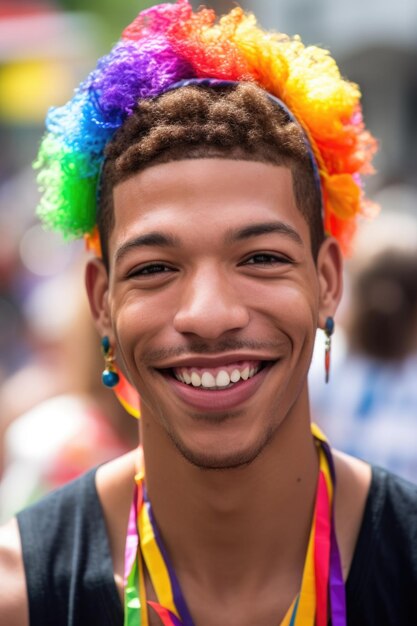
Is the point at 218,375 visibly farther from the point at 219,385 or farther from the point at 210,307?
the point at 210,307

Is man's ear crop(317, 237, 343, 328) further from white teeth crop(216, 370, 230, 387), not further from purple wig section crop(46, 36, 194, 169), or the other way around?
purple wig section crop(46, 36, 194, 169)

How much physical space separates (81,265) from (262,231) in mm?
2976

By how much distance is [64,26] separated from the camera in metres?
12.3

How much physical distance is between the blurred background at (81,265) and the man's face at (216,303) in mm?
946

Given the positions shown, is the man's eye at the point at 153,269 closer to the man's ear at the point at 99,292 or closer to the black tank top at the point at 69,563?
the man's ear at the point at 99,292

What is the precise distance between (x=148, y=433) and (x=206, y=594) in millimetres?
428

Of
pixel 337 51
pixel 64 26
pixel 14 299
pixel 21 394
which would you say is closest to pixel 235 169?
pixel 21 394

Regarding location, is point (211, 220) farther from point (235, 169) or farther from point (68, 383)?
point (68, 383)

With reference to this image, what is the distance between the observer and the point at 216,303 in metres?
2.22

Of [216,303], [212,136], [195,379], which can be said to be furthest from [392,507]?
[212,136]

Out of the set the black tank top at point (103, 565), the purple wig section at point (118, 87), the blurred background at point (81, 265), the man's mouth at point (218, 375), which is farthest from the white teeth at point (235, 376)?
the blurred background at point (81, 265)

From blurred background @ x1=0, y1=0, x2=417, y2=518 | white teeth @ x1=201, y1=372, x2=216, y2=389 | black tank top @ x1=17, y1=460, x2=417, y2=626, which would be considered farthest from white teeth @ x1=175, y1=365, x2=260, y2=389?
blurred background @ x1=0, y1=0, x2=417, y2=518

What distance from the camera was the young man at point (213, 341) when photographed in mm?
2293

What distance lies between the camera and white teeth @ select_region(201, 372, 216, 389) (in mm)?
2281
